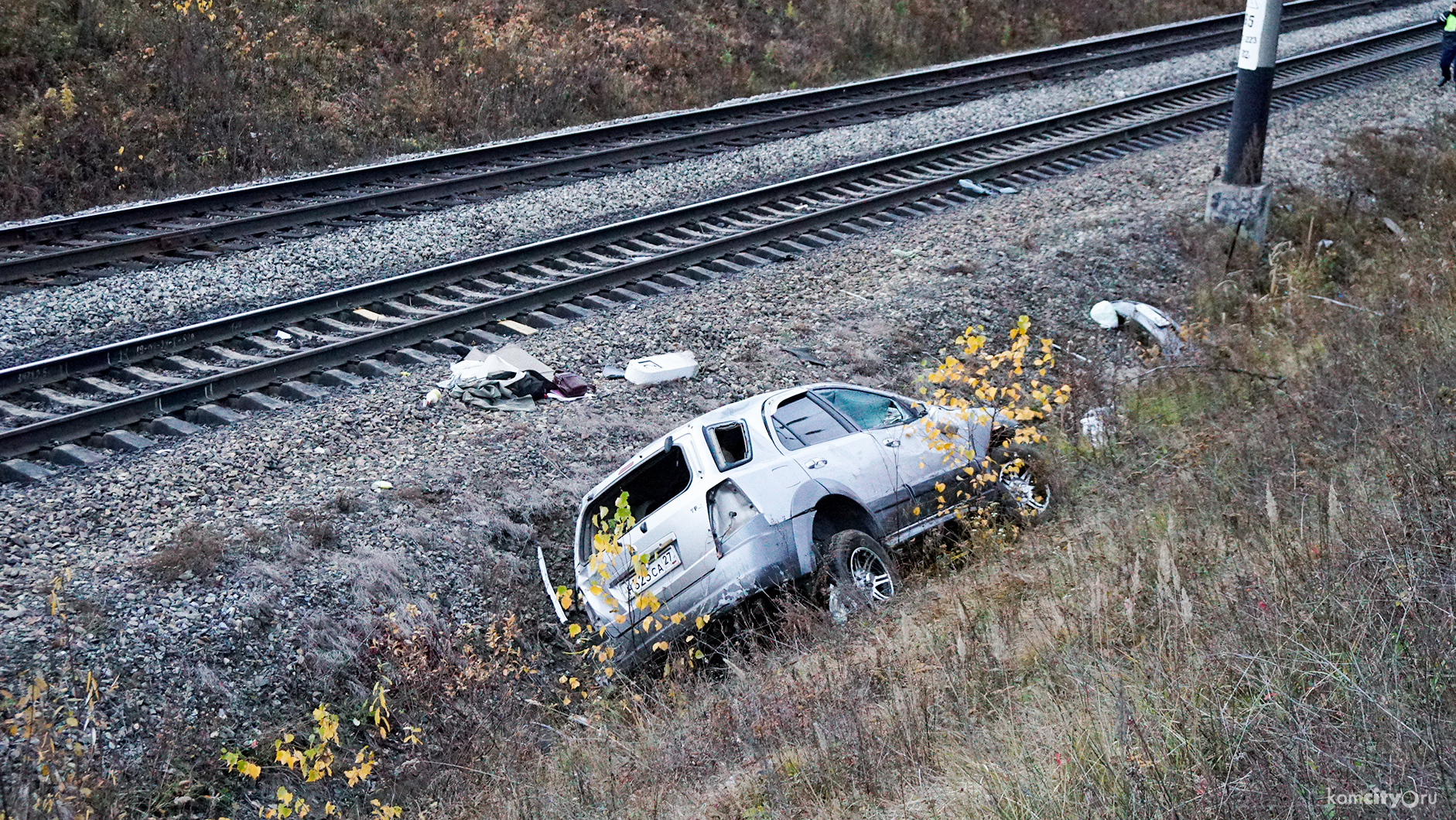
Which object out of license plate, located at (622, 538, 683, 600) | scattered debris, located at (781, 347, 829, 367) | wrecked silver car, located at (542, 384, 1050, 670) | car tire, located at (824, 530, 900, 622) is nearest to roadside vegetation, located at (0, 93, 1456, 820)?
car tire, located at (824, 530, 900, 622)

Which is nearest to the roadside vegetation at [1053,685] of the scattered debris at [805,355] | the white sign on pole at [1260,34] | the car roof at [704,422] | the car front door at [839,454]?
the car front door at [839,454]

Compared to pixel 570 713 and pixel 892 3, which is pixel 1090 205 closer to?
pixel 570 713

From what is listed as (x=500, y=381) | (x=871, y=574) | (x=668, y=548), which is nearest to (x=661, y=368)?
(x=500, y=381)

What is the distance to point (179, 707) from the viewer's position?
5953mm

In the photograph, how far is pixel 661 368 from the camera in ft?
32.0

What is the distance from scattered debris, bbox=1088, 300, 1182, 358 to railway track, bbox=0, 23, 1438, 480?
11.0 feet

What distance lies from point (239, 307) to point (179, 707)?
5.73 m

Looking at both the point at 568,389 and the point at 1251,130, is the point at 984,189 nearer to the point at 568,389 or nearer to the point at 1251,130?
the point at 1251,130

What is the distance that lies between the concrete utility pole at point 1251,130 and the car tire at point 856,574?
8.11m

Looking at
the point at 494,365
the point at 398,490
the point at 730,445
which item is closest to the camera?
the point at 730,445

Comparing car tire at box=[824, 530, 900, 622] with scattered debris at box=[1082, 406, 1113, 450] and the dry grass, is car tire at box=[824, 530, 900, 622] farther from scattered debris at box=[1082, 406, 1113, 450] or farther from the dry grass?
the dry grass

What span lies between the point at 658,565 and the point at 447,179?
951cm

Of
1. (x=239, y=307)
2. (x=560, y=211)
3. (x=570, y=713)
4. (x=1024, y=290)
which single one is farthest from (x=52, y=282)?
(x=1024, y=290)

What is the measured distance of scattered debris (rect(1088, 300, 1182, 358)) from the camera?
10.5 metres
